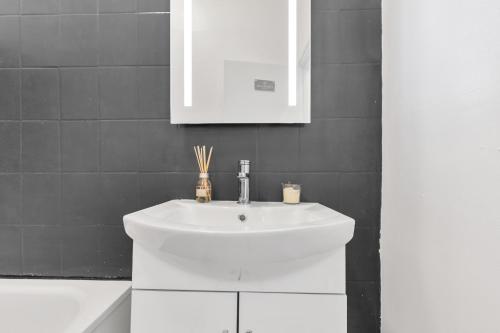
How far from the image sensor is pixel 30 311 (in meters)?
1.13

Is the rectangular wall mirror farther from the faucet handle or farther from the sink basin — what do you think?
the sink basin

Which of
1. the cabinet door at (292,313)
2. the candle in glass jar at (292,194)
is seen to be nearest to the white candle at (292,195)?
the candle in glass jar at (292,194)

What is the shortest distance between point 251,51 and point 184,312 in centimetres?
93

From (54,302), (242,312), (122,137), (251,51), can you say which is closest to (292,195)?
(242,312)

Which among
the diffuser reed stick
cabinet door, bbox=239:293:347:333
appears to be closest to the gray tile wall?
the diffuser reed stick

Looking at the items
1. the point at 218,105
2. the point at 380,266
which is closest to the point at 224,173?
the point at 218,105

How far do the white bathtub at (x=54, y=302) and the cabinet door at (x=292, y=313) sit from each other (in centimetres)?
48

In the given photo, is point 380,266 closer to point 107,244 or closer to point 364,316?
point 364,316

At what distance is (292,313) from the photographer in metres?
0.84

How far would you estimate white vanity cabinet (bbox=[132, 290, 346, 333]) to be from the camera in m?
0.83

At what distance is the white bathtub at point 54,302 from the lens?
1060 millimetres

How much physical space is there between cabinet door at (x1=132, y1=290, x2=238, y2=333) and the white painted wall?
0.53 metres

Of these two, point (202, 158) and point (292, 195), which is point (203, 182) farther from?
point (292, 195)

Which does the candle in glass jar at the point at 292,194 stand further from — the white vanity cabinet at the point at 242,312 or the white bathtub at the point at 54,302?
the white bathtub at the point at 54,302
